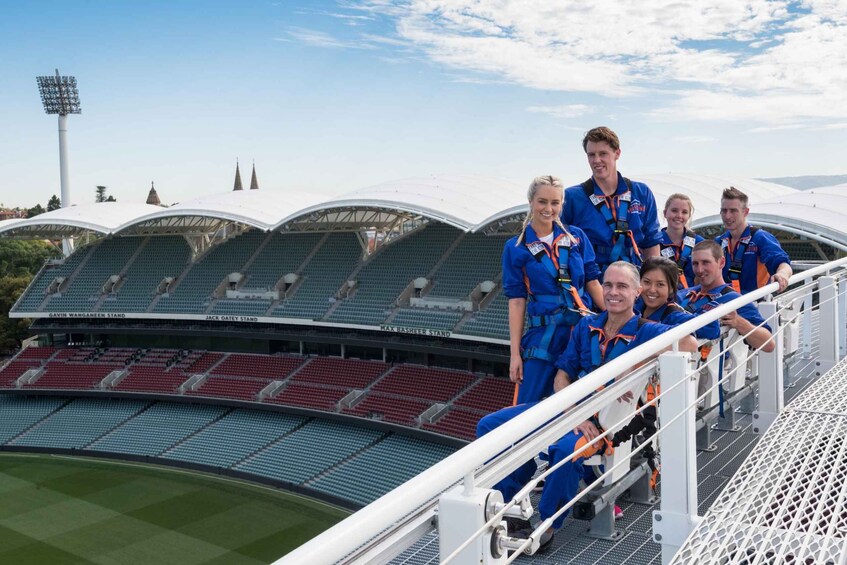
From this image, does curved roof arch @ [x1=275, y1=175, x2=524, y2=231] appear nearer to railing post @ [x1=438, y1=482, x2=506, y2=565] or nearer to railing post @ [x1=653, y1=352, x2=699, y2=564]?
railing post @ [x1=653, y1=352, x2=699, y2=564]

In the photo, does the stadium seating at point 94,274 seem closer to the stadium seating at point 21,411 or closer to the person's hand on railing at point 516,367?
the stadium seating at point 21,411

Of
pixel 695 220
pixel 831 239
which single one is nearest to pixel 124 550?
pixel 695 220

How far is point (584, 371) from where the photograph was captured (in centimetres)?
373

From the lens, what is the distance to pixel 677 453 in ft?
9.22

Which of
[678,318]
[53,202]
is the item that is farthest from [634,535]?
[53,202]

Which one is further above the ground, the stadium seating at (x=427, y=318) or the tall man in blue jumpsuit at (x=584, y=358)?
the tall man in blue jumpsuit at (x=584, y=358)

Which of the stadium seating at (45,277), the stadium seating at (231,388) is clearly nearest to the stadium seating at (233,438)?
the stadium seating at (231,388)

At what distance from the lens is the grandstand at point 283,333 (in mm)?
23609

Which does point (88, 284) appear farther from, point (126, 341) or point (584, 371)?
point (584, 371)

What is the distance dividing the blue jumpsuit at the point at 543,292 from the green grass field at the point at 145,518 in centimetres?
1547

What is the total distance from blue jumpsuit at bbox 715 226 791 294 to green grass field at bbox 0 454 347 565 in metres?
14.3

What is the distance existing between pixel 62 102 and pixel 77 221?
24851mm

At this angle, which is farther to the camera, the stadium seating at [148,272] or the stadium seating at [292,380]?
the stadium seating at [148,272]

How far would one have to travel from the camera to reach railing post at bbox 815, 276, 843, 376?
543 centimetres
